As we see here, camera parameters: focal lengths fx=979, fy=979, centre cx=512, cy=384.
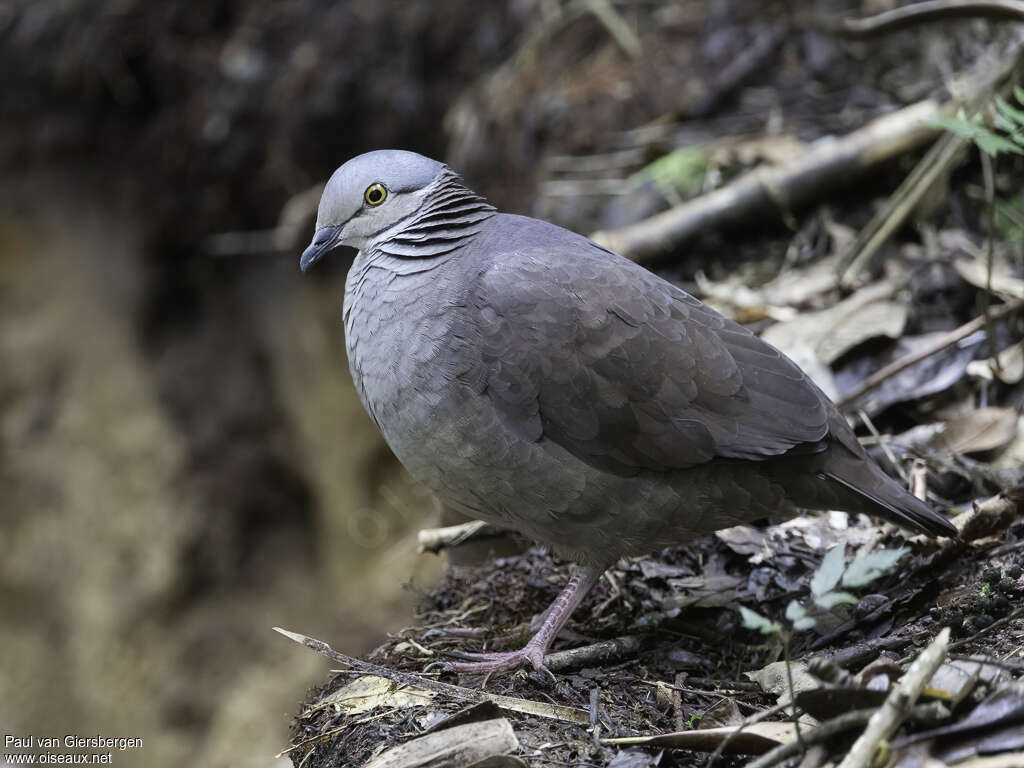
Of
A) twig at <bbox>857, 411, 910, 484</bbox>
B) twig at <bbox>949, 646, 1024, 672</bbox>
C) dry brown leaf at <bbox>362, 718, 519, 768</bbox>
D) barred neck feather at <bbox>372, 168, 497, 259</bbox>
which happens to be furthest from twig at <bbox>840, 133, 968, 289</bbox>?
dry brown leaf at <bbox>362, 718, 519, 768</bbox>

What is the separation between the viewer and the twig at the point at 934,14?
12.7ft

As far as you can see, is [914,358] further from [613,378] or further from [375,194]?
[375,194]

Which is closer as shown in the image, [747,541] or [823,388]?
[747,541]

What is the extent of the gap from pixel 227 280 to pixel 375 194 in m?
4.70

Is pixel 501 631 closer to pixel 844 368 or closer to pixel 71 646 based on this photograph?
pixel 844 368

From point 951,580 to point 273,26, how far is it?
18.9 ft

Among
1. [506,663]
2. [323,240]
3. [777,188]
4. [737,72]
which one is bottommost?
Result: [506,663]

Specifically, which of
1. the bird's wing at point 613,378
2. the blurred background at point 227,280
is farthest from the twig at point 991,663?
the blurred background at point 227,280

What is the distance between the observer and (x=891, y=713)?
1.95m

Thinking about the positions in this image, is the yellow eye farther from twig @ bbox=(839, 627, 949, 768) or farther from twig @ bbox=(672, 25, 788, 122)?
twig @ bbox=(672, 25, 788, 122)

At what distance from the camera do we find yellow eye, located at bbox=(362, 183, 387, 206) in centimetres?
340

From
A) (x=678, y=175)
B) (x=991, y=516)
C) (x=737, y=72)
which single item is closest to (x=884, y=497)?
(x=991, y=516)

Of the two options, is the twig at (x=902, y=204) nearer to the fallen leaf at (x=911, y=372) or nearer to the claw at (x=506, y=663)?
the fallen leaf at (x=911, y=372)

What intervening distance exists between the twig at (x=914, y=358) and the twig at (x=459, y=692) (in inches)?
74.9
